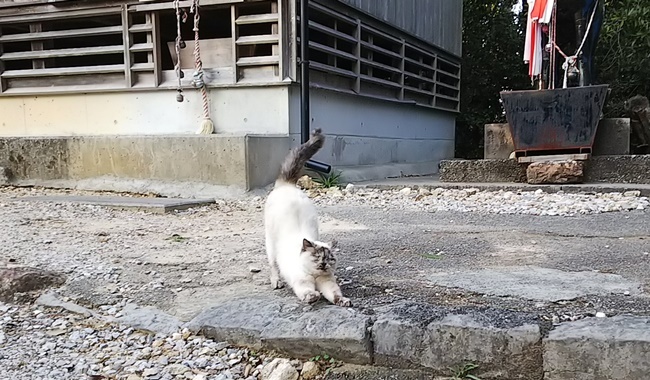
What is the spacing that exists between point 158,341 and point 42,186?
493cm

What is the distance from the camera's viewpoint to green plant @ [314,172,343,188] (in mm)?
5934

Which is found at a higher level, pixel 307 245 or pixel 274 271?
pixel 307 245

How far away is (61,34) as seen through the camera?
21.7 ft

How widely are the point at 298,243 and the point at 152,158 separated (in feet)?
12.9

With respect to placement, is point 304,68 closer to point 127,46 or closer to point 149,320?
point 127,46

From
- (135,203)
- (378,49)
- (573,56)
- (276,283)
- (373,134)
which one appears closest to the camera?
(276,283)

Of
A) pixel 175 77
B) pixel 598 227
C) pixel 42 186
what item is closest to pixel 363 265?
pixel 598 227

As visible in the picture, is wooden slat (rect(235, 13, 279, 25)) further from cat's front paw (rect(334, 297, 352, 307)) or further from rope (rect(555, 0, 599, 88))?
cat's front paw (rect(334, 297, 352, 307))

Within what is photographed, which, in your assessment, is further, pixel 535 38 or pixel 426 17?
pixel 426 17

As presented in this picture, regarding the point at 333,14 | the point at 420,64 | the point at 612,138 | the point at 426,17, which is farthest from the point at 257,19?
the point at 426,17

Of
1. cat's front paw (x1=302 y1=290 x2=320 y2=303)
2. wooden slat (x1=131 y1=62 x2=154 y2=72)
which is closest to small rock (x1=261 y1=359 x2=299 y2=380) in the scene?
cat's front paw (x1=302 y1=290 x2=320 y2=303)

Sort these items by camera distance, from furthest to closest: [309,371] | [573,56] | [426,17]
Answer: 1. [426,17]
2. [573,56]
3. [309,371]

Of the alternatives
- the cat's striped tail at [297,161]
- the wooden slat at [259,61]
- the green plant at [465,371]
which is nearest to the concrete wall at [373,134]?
the wooden slat at [259,61]

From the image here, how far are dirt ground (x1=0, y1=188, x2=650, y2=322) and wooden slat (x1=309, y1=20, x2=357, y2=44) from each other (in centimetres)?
281
